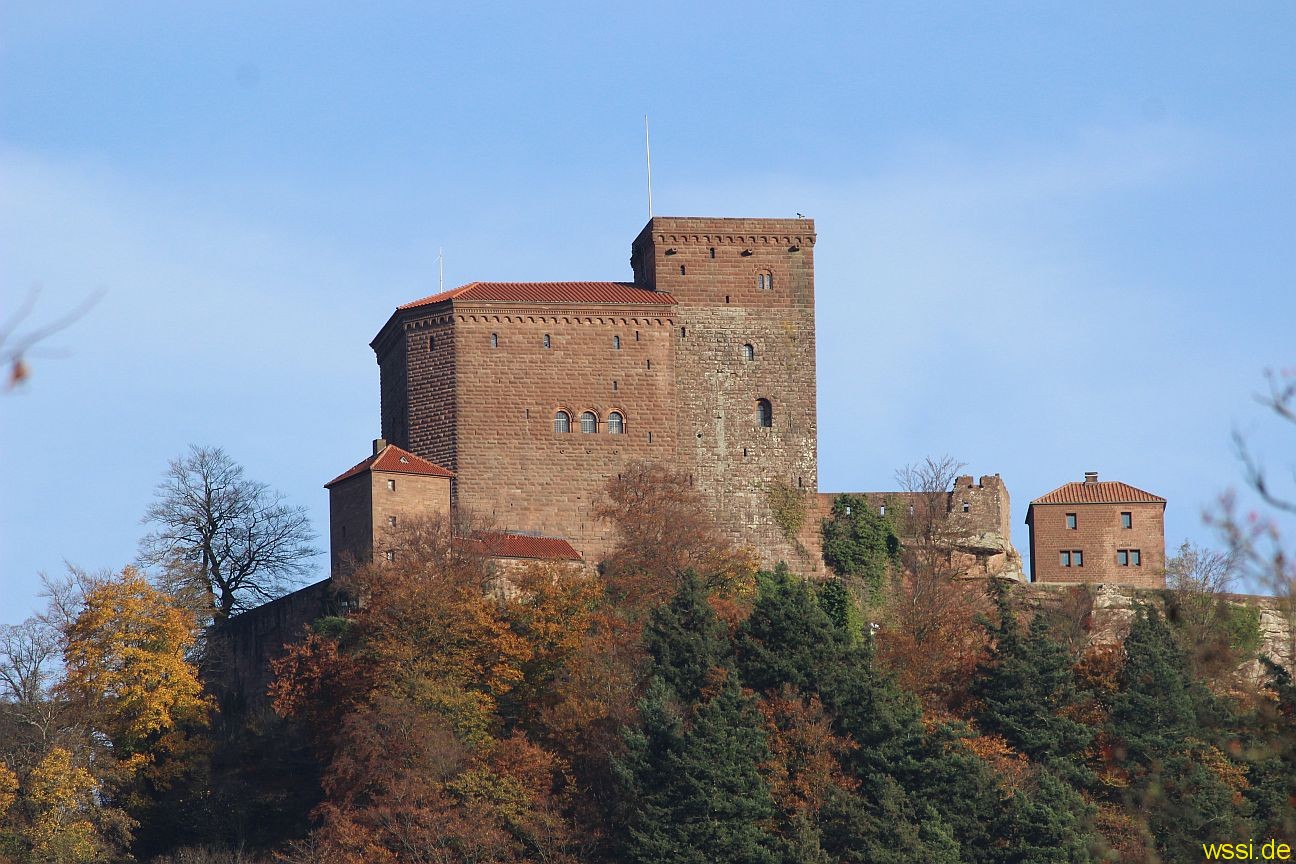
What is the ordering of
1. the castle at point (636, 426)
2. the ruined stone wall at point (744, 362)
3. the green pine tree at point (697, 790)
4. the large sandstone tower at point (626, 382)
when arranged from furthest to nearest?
the ruined stone wall at point (744, 362), the large sandstone tower at point (626, 382), the castle at point (636, 426), the green pine tree at point (697, 790)

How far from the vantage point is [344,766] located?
4834cm

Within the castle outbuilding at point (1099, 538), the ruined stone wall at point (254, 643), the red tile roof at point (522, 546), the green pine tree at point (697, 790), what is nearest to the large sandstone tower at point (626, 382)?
the red tile roof at point (522, 546)

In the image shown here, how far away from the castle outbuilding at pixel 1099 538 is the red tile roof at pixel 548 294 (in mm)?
13593

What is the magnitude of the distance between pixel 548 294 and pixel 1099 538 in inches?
717

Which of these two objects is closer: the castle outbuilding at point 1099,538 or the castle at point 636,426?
the castle at point 636,426

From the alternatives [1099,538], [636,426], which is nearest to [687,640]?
[636,426]

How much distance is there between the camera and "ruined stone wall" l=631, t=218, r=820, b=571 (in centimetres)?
5950

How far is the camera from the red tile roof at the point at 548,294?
2343 inches

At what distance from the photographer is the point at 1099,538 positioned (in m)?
→ 62.4

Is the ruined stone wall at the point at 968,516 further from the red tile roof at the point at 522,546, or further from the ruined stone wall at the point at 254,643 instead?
the ruined stone wall at the point at 254,643

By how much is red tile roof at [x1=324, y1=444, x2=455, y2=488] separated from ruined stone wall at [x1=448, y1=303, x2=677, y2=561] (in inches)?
35.9

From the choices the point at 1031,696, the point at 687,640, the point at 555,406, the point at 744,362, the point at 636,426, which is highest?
the point at 744,362

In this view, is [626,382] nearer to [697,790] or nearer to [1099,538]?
[1099,538]

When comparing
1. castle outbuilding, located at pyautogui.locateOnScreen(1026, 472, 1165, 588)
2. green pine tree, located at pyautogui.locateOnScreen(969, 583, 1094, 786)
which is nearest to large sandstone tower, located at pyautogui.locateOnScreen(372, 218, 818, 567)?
castle outbuilding, located at pyautogui.locateOnScreen(1026, 472, 1165, 588)
